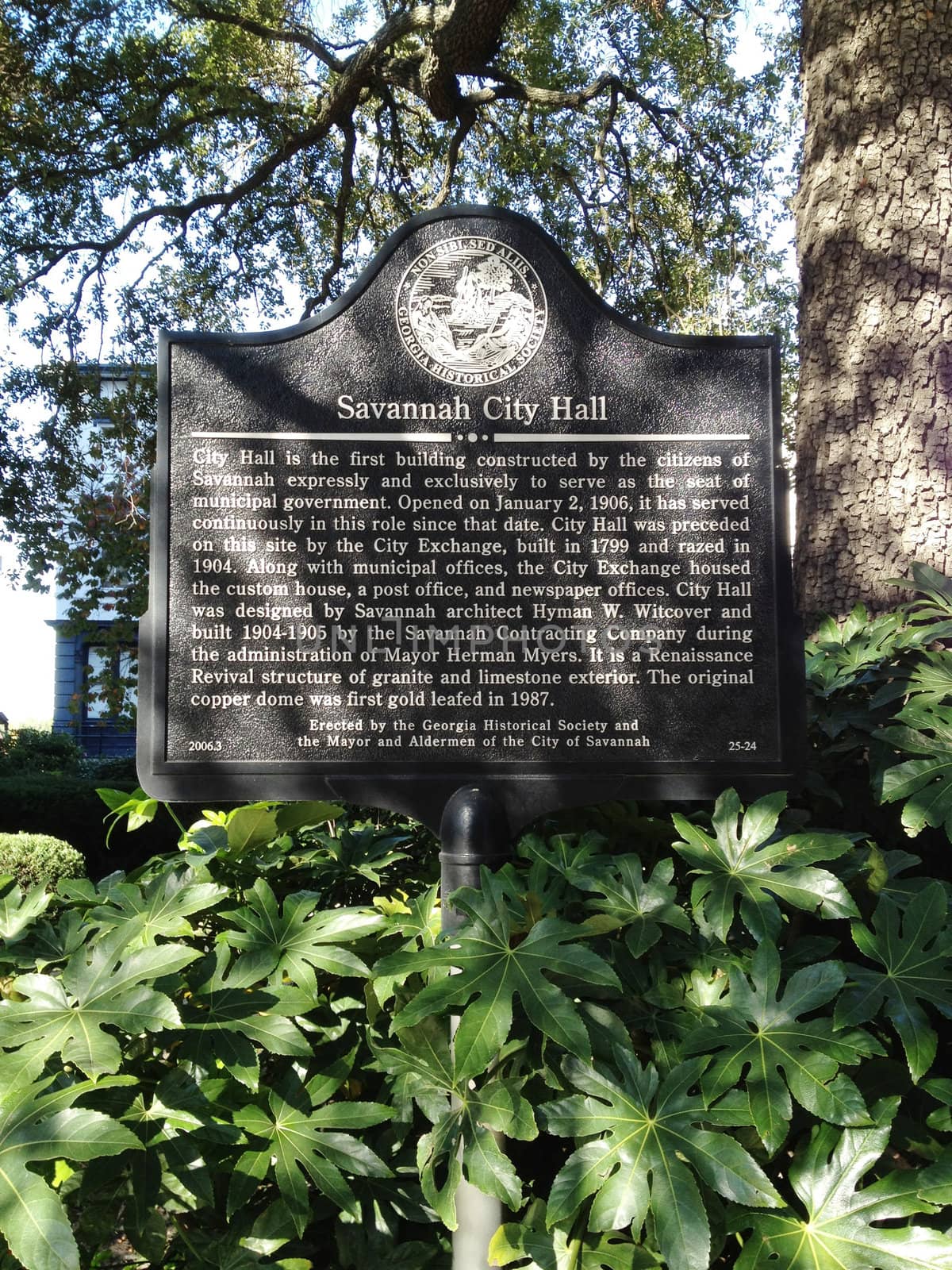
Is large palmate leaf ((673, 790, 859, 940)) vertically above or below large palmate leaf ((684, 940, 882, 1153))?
above

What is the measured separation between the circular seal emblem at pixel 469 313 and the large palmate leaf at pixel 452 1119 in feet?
5.64

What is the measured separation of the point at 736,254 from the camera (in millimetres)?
11094

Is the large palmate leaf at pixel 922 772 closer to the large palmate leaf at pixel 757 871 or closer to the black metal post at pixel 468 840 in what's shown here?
Result: the large palmate leaf at pixel 757 871

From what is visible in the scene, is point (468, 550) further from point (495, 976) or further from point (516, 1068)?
point (516, 1068)

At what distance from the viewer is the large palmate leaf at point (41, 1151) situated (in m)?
1.57

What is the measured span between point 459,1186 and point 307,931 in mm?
655

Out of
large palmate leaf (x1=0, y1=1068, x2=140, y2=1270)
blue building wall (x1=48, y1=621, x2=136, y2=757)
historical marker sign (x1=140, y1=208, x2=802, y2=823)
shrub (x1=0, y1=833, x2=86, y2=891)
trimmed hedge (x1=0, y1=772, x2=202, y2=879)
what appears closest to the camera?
large palmate leaf (x1=0, y1=1068, x2=140, y2=1270)

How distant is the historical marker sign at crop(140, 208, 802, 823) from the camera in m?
2.66

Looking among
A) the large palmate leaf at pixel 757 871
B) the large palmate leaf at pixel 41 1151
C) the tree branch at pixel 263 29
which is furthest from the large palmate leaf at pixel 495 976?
the tree branch at pixel 263 29

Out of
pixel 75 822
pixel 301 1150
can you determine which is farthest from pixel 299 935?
pixel 75 822

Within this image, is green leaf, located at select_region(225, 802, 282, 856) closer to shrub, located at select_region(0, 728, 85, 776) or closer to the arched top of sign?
the arched top of sign

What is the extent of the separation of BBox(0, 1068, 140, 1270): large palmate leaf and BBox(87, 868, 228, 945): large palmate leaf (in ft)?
1.48

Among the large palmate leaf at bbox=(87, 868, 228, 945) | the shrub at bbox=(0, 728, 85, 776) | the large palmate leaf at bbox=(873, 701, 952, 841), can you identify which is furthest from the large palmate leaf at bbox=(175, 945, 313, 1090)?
the shrub at bbox=(0, 728, 85, 776)

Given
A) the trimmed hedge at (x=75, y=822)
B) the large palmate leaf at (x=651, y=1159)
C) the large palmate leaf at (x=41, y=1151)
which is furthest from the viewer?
the trimmed hedge at (x=75, y=822)
